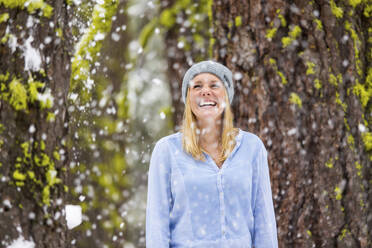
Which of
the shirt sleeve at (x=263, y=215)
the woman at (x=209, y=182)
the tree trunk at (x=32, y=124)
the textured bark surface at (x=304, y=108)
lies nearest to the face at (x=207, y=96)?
the woman at (x=209, y=182)

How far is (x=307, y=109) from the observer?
214cm

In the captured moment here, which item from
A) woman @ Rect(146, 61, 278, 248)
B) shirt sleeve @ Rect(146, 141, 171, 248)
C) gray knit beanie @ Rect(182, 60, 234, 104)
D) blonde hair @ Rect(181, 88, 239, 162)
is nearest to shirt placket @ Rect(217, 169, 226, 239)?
woman @ Rect(146, 61, 278, 248)

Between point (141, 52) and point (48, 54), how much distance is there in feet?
3.39

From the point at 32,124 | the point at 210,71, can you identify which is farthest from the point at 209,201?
the point at 32,124

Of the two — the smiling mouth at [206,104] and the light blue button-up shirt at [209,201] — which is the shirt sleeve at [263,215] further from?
the smiling mouth at [206,104]

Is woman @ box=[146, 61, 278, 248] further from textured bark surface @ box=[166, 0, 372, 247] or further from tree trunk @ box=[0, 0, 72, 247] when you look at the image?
tree trunk @ box=[0, 0, 72, 247]

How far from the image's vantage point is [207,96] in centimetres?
171

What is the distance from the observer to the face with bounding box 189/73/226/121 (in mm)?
1702

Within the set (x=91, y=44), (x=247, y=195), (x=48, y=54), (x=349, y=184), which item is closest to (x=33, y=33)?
(x=48, y=54)

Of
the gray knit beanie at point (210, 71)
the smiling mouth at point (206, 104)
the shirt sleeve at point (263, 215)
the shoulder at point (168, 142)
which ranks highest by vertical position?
the gray knit beanie at point (210, 71)

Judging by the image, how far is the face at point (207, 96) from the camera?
1.70m

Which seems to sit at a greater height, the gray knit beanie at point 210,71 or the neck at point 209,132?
the gray knit beanie at point 210,71

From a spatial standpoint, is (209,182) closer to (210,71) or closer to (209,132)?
(209,132)

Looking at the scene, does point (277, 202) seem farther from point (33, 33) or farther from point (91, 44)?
point (91, 44)
